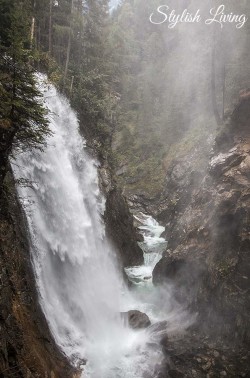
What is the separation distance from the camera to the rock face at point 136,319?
46.0 feet

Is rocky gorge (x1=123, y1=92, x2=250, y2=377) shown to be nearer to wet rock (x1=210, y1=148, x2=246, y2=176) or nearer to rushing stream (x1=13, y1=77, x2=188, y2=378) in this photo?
wet rock (x1=210, y1=148, x2=246, y2=176)

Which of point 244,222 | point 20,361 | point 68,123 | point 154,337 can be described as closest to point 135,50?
point 68,123

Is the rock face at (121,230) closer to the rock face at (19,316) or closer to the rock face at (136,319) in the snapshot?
the rock face at (136,319)

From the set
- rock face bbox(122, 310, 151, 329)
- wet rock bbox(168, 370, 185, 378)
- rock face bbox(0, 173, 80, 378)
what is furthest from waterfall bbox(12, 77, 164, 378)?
wet rock bbox(168, 370, 185, 378)

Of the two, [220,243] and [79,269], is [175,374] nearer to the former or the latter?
[220,243]

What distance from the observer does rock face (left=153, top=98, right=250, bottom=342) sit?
12727 millimetres

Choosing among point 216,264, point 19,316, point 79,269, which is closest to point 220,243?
A: point 216,264

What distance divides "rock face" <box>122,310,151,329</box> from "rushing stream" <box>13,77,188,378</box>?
0.26 m

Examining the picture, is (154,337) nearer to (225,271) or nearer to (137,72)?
(225,271)

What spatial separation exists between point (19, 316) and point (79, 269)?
22.8ft

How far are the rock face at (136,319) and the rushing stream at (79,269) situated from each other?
258 millimetres

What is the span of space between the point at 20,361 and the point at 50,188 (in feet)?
26.3

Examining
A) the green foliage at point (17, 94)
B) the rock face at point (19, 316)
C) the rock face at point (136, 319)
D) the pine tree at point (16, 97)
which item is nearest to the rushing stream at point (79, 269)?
the rock face at point (136, 319)

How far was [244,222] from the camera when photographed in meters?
13.4
